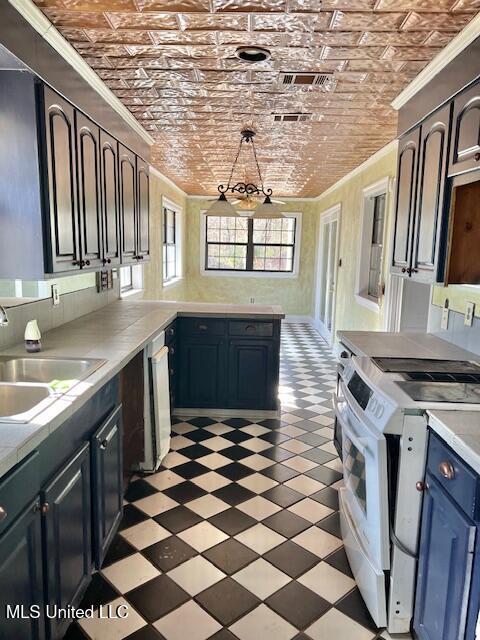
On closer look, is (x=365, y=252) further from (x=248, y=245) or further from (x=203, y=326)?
(x=248, y=245)

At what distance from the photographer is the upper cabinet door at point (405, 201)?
2512 millimetres

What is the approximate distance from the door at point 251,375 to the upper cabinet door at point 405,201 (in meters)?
1.33

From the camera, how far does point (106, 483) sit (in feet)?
6.41

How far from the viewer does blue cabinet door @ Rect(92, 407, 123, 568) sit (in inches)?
71.9

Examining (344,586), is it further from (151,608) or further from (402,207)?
(402,207)

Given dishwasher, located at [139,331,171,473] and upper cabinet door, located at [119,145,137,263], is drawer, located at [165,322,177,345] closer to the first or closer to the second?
dishwasher, located at [139,331,171,473]

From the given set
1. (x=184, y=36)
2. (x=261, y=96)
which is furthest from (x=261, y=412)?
(x=184, y=36)

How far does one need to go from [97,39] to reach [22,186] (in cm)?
82

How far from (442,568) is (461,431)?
450 mm

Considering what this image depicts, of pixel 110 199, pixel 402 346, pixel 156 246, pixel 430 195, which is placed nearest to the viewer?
pixel 430 195

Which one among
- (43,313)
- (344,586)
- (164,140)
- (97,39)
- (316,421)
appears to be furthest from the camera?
(164,140)

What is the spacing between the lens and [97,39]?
207 cm

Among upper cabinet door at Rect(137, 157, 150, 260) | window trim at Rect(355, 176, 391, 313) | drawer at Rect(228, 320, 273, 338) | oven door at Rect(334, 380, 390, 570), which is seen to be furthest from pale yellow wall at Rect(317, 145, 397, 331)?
oven door at Rect(334, 380, 390, 570)

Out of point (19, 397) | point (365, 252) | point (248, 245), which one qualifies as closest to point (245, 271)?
point (248, 245)
